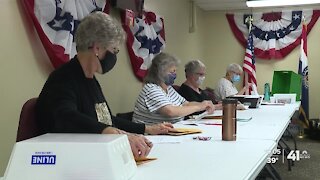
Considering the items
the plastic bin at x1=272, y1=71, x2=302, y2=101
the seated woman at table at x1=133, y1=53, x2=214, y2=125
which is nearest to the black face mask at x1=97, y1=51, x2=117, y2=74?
the seated woman at table at x1=133, y1=53, x2=214, y2=125

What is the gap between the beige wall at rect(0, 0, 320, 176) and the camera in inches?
93.0

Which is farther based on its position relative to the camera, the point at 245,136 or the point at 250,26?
the point at 250,26

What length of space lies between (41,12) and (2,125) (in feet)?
2.47

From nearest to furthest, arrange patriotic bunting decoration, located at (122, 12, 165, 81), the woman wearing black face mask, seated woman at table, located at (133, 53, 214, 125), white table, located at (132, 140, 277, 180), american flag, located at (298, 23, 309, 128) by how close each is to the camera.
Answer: white table, located at (132, 140, 277, 180) → the woman wearing black face mask → seated woman at table, located at (133, 53, 214, 125) → patriotic bunting decoration, located at (122, 12, 165, 81) → american flag, located at (298, 23, 309, 128)

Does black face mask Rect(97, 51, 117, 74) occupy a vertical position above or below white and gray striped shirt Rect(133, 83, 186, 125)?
above

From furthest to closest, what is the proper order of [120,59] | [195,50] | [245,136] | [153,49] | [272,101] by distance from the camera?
[195,50] < [272,101] < [153,49] < [120,59] < [245,136]

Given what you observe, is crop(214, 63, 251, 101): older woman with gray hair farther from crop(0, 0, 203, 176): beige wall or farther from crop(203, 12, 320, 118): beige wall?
crop(0, 0, 203, 176): beige wall

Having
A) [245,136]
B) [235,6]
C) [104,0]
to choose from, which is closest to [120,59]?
[104,0]

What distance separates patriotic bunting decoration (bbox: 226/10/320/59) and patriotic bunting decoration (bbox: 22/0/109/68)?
14.6 ft

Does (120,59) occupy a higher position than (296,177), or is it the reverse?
(120,59)

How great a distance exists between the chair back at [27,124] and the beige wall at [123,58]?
2.24ft

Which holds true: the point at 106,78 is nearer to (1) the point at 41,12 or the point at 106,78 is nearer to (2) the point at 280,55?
(1) the point at 41,12

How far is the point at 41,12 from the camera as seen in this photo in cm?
254

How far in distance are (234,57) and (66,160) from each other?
248 inches
